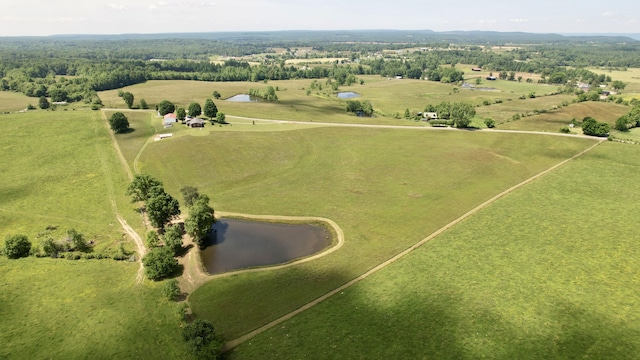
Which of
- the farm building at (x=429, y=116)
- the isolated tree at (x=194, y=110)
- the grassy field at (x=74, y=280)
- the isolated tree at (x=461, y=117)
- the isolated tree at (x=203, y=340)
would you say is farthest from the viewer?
the farm building at (x=429, y=116)

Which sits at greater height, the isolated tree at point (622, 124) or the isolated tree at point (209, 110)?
the isolated tree at point (209, 110)

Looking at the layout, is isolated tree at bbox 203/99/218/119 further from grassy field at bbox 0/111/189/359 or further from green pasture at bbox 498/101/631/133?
green pasture at bbox 498/101/631/133

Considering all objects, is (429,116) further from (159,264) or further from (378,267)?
(159,264)

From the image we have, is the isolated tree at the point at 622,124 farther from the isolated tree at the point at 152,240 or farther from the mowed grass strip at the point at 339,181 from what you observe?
the isolated tree at the point at 152,240

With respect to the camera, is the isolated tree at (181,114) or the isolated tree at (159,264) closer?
the isolated tree at (159,264)

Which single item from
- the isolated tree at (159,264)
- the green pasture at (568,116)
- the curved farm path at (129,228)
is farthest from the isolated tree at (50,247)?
the green pasture at (568,116)

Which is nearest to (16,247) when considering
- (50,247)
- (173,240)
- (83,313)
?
(50,247)

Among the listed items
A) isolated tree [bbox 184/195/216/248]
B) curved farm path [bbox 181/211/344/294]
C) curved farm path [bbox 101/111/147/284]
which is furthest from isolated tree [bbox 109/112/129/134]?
curved farm path [bbox 181/211/344/294]
